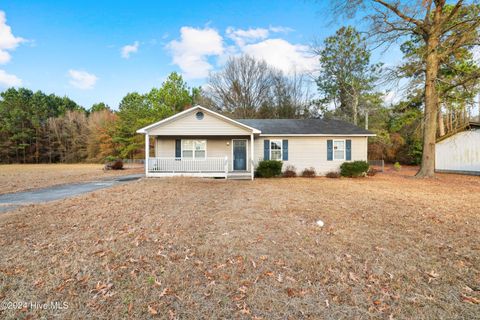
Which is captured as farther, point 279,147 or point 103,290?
point 279,147

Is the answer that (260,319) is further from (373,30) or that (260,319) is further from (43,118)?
(43,118)

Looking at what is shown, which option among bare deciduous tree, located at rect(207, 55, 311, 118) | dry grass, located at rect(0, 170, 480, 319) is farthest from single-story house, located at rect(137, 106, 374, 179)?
bare deciduous tree, located at rect(207, 55, 311, 118)

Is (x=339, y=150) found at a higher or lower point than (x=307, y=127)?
lower

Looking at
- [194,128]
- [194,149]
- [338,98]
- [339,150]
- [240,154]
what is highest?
[338,98]

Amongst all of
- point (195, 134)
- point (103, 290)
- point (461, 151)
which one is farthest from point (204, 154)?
point (461, 151)

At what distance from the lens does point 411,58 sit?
46.6 feet

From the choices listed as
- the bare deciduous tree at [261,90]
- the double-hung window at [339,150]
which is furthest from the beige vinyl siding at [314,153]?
the bare deciduous tree at [261,90]

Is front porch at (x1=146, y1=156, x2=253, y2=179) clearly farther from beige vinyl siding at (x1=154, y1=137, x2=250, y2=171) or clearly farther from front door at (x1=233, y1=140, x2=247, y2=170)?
front door at (x1=233, y1=140, x2=247, y2=170)

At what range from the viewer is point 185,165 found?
1340cm

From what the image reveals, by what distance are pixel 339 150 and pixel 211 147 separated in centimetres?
887

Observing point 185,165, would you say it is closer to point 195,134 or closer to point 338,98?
point 195,134

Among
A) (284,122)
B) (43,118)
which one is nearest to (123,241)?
(284,122)

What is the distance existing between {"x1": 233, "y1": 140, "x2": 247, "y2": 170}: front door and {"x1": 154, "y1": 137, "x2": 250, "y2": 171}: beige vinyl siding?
0.28 meters

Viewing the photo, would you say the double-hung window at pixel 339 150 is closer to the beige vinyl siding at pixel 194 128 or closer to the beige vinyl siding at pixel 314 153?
the beige vinyl siding at pixel 314 153
